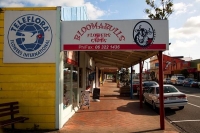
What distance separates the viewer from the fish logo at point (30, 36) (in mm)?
8625

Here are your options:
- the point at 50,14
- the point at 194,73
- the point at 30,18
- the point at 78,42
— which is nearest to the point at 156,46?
the point at 78,42

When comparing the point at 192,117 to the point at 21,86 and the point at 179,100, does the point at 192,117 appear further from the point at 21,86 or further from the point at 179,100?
the point at 21,86

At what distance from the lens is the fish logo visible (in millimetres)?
8625

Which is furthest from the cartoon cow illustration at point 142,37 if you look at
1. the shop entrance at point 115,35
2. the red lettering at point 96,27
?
the red lettering at point 96,27

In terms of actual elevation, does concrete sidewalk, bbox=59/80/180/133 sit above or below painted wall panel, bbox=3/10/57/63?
below

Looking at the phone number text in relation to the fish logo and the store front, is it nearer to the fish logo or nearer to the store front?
the store front

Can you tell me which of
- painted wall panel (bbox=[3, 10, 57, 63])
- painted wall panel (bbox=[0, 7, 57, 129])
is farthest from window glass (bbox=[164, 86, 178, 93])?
painted wall panel (bbox=[3, 10, 57, 63])

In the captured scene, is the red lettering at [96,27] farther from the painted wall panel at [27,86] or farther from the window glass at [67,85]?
the painted wall panel at [27,86]

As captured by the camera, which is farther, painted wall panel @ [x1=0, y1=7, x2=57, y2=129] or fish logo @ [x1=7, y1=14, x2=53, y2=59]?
fish logo @ [x1=7, y1=14, x2=53, y2=59]

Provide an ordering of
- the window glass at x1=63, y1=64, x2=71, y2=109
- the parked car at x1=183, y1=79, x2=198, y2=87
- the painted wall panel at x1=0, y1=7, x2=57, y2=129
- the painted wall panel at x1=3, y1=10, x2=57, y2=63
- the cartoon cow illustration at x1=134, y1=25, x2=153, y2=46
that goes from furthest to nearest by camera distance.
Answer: the parked car at x1=183, y1=79, x2=198, y2=87 → the window glass at x1=63, y1=64, x2=71, y2=109 → the cartoon cow illustration at x1=134, y1=25, x2=153, y2=46 → the painted wall panel at x1=3, y1=10, x2=57, y2=63 → the painted wall panel at x1=0, y1=7, x2=57, y2=129

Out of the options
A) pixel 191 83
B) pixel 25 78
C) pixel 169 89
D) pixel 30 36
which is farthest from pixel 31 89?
pixel 191 83

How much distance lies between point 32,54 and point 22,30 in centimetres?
96

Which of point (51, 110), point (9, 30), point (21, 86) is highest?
point (9, 30)

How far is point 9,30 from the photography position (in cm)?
865
